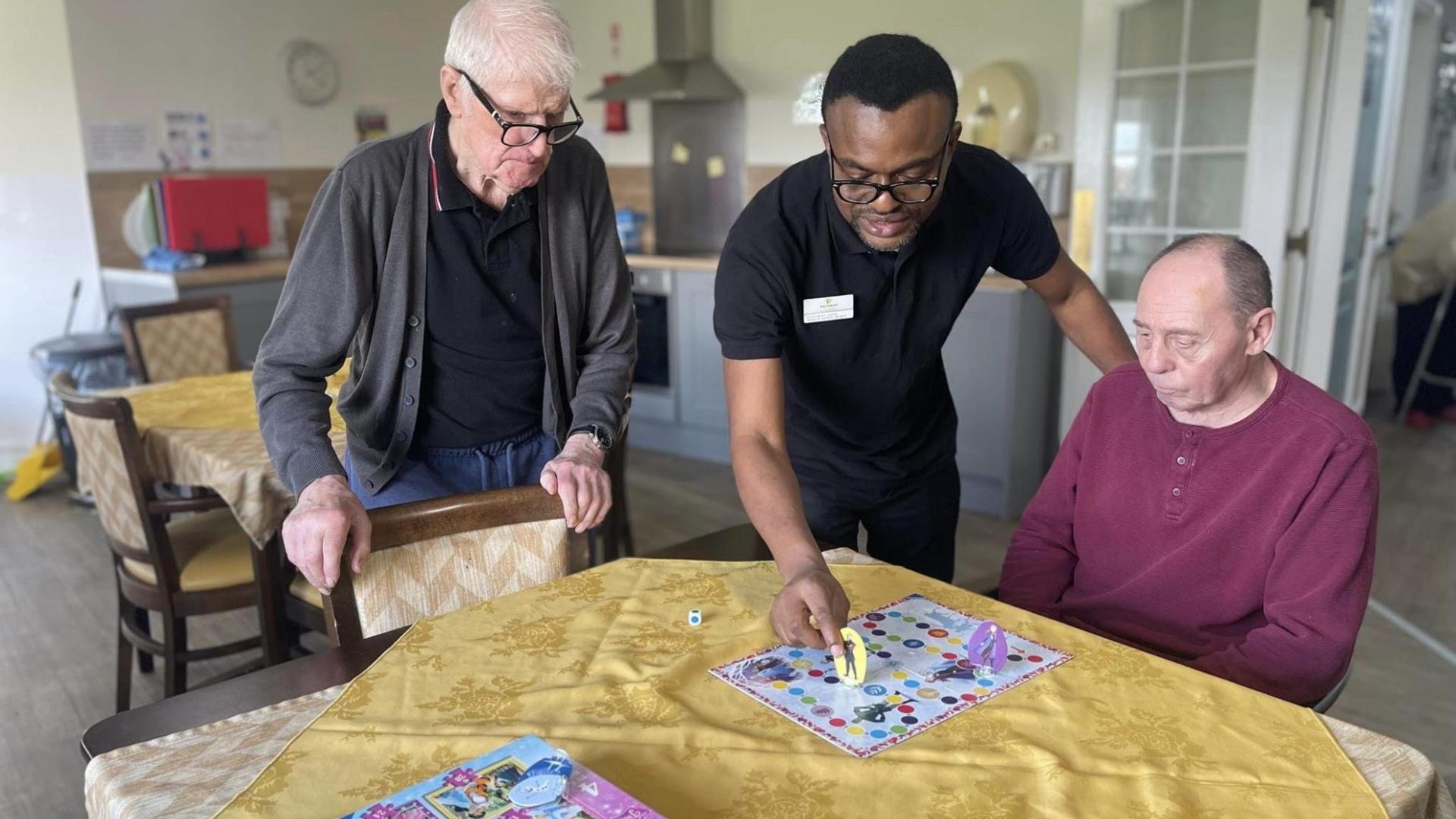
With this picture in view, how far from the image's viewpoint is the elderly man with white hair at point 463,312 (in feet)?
4.97

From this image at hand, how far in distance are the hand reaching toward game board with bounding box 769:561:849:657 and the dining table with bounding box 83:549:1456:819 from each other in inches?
2.7

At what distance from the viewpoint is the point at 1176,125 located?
3.96m

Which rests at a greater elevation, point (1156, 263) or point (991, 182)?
point (991, 182)

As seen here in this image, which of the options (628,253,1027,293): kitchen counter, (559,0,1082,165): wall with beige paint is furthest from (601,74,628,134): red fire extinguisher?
(628,253,1027,293): kitchen counter

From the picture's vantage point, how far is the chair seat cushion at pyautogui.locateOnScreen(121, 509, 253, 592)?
8.09 ft

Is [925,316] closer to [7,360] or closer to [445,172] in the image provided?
[445,172]

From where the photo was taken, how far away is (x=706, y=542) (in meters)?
1.69

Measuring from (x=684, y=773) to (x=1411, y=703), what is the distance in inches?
96.2

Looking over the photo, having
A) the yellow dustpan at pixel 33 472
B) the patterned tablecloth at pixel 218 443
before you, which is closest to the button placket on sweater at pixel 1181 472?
the patterned tablecloth at pixel 218 443

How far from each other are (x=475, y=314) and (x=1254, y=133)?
3100 millimetres

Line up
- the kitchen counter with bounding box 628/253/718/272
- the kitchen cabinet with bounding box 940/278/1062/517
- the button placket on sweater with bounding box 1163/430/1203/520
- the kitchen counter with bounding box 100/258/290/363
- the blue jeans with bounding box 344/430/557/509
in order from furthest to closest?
the kitchen counter with bounding box 628/253/718/272
the kitchen counter with bounding box 100/258/290/363
the kitchen cabinet with bounding box 940/278/1062/517
the blue jeans with bounding box 344/430/557/509
the button placket on sweater with bounding box 1163/430/1203/520

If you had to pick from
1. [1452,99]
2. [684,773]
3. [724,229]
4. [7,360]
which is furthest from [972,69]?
[1452,99]

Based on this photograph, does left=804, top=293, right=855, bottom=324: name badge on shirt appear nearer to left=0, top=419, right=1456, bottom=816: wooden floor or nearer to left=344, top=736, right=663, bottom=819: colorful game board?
left=344, top=736, right=663, bottom=819: colorful game board

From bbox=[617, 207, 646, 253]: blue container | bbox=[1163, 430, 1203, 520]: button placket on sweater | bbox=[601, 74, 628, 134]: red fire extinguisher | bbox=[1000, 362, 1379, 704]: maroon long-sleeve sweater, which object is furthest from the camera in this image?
bbox=[601, 74, 628, 134]: red fire extinguisher
